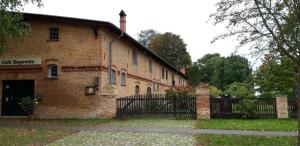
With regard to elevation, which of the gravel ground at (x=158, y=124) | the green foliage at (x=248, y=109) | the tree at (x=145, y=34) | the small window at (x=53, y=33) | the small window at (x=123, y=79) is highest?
the tree at (x=145, y=34)

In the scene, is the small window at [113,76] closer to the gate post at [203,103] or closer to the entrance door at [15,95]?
the entrance door at [15,95]

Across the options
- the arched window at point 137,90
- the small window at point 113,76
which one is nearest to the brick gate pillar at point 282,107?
the small window at point 113,76

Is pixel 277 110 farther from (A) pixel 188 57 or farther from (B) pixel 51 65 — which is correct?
(A) pixel 188 57

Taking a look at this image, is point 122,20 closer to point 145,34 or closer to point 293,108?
point 293,108

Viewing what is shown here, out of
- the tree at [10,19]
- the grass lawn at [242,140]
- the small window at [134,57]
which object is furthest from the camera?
the small window at [134,57]

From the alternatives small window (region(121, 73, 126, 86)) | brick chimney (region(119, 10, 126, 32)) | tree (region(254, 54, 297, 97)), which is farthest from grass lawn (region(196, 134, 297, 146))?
brick chimney (region(119, 10, 126, 32))

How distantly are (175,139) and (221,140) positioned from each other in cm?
154

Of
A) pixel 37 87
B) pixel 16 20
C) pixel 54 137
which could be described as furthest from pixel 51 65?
pixel 54 137

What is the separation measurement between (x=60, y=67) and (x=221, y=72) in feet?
204

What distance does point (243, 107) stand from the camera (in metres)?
20.0

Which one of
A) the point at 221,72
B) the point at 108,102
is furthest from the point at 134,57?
the point at 221,72

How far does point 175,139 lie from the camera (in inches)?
470

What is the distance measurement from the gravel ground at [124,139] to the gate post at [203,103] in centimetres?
750

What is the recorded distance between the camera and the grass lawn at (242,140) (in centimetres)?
1108
